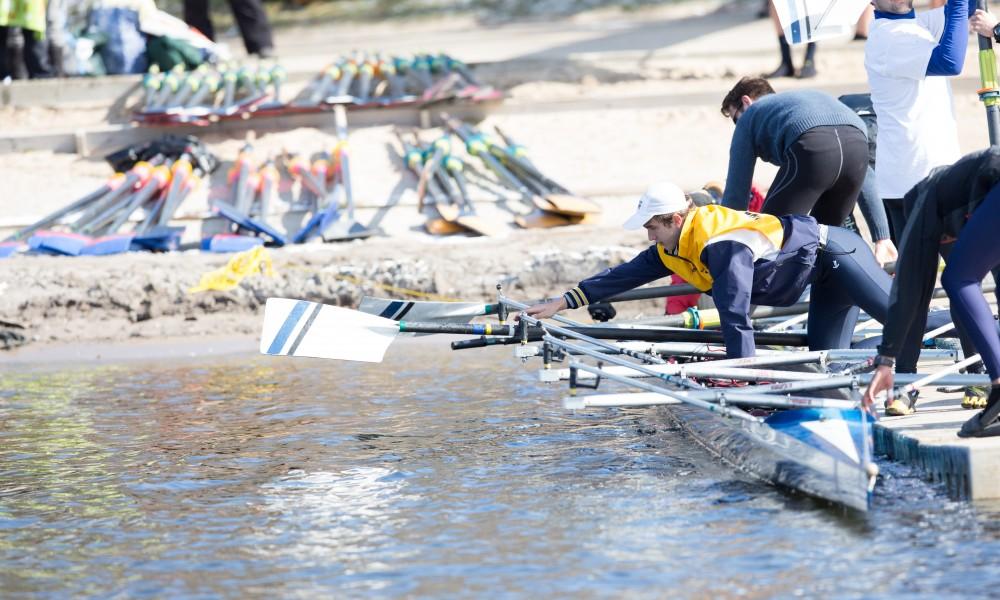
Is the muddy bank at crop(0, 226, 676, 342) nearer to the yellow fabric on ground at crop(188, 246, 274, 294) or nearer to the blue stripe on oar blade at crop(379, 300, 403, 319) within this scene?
the yellow fabric on ground at crop(188, 246, 274, 294)

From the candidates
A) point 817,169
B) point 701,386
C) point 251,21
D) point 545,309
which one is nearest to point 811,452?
point 701,386

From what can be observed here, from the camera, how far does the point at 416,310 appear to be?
766 centimetres

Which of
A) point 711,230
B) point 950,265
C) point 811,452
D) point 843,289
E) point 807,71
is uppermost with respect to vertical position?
point 807,71

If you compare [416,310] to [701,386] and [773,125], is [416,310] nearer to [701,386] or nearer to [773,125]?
[773,125]

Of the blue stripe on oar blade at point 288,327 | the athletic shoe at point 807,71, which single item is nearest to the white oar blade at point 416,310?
the blue stripe on oar blade at point 288,327

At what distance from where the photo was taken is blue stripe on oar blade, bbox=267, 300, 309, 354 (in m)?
7.10

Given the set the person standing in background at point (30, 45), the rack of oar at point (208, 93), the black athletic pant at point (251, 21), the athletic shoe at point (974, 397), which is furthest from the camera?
the black athletic pant at point (251, 21)

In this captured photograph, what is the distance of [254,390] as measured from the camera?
8648mm

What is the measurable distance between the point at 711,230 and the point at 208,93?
352 inches

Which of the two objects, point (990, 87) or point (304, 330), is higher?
point (990, 87)

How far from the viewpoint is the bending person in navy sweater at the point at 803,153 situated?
255 inches

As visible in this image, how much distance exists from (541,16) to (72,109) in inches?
313

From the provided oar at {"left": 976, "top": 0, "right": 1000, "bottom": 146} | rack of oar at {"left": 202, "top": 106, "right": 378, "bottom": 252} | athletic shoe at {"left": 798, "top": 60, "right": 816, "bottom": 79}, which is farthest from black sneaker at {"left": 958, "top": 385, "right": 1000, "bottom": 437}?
athletic shoe at {"left": 798, "top": 60, "right": 816, "bottom": 79}

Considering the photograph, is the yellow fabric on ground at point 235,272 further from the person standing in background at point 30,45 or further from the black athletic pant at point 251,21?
the black athletic pant at point 251,21
